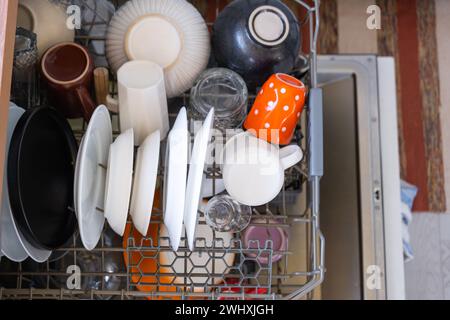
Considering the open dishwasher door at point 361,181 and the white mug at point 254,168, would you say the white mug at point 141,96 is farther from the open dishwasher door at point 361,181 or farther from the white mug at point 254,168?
the open dishwasher door at point 361,181

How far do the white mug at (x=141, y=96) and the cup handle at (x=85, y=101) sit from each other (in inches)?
2.0

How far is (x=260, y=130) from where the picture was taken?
0.64 m

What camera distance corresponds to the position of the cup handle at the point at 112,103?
2.24ft

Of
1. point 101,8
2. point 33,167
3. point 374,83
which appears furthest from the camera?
point 374,83

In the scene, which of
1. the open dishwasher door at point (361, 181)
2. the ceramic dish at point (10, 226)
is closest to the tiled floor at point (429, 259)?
the open dishwasher door at point (361, 181)

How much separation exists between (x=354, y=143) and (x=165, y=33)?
1.27ft

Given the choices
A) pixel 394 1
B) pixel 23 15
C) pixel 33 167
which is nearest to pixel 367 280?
pixel 33 167

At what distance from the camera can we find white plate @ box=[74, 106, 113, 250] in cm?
59

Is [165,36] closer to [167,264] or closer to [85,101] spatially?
[85,101]

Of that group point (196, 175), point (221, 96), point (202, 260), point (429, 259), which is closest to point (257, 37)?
point (221, 96)

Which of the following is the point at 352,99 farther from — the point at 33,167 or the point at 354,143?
the point at 33,167

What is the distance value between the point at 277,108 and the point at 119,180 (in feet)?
0.69

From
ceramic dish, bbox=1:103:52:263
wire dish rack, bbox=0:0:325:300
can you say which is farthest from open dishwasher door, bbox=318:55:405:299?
ceramic dish, bbox=1:103:52:263

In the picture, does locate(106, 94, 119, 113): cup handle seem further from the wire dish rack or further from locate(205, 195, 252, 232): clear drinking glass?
locate(205, 195, 252, 232): clear drinking glass
